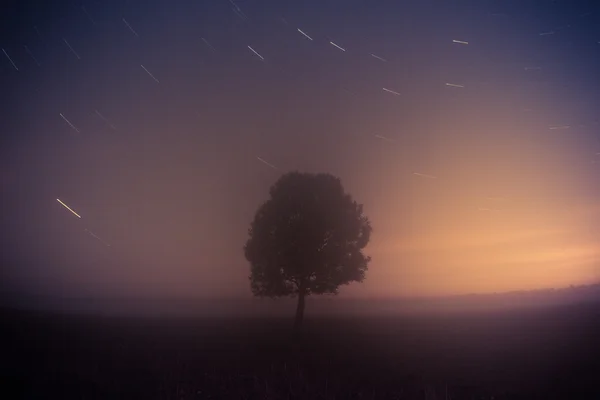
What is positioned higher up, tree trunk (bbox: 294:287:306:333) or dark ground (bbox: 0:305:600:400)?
tree trunk (bbox: 294:287:306:333)

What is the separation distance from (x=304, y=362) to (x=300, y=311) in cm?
754

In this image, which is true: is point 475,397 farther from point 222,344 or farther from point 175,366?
point 222,344

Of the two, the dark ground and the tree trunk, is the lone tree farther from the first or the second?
the dark ground

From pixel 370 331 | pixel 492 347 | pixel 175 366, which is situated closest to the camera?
pixel 175 366

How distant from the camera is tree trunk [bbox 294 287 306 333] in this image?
25.6m

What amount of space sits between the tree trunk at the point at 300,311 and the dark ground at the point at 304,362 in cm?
112

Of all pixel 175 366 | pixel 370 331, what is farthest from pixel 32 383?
pixel 370 331

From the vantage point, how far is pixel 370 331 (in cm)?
3056

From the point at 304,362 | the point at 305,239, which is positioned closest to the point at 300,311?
the point at 305,239

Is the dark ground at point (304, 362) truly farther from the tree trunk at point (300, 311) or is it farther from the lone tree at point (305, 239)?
the lone tree at point (305, 239)

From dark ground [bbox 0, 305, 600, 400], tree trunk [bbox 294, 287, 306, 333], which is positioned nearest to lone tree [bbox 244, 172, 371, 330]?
tree trunk [bbox 294, 287, 306, 333]

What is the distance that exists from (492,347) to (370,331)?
33.7ft

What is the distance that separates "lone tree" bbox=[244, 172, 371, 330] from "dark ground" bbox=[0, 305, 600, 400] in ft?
12.9

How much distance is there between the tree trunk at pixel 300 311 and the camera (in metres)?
25.6
